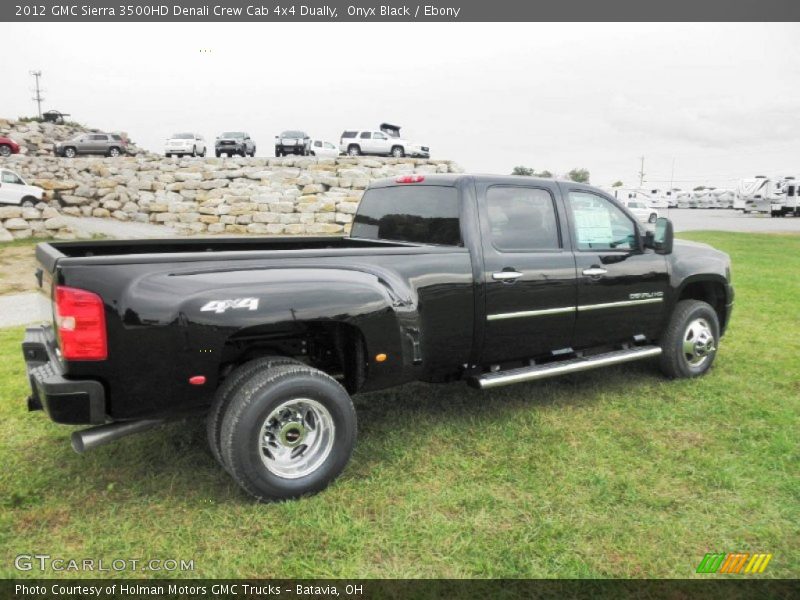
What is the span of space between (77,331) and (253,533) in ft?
4.50

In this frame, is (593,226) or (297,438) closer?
(297,438)

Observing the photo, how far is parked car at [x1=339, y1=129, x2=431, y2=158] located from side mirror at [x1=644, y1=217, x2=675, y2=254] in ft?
92.1

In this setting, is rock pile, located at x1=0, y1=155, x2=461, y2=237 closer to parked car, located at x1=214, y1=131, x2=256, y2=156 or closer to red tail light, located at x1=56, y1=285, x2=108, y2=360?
parked car, located at x1=214, y1=131, x2=256, y2=156

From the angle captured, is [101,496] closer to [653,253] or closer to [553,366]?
[553,366]

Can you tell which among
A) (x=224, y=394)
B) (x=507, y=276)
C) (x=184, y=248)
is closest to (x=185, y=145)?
(x=184, y=248)

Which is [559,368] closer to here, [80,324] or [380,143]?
[80,324]

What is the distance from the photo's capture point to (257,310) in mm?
3248

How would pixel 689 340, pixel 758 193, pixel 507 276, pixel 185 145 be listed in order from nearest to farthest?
pixel 507 276 → pixel 689 340 → pixel 185 145 → pixel 758 193

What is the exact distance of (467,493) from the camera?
139 inches

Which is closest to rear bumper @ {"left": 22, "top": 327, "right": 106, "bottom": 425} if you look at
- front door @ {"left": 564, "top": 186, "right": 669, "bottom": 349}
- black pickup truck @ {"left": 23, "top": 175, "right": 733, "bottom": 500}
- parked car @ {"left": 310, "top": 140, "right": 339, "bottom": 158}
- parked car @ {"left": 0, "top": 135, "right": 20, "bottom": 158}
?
black pickup truck @ {"left": 23, "top": 175, "right": 733, "bottom": 500}

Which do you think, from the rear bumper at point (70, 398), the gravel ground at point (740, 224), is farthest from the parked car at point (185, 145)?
the rear bumper at point (70, 398)

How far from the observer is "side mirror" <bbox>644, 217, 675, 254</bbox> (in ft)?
16.5

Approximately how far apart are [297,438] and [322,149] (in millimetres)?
31696

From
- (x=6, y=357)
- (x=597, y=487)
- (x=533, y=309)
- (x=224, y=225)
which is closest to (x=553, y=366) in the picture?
(x=533, y=309)
